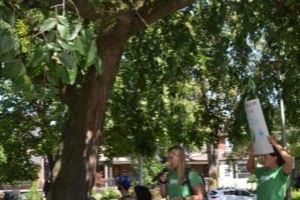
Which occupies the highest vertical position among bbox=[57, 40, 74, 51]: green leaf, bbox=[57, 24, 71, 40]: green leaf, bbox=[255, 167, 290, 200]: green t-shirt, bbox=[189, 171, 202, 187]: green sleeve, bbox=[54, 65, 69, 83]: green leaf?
bbox=[57, 24, 71, 40]: green leaf

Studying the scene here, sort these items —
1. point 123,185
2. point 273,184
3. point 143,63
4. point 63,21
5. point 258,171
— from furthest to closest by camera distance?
point 143,63 → point 123,185 → point 258,171 → point 273,184 → point 63,21

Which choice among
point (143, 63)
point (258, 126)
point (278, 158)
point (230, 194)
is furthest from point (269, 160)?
point (230, 194)

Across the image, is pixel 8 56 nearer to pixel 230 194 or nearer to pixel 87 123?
pixel 87 123

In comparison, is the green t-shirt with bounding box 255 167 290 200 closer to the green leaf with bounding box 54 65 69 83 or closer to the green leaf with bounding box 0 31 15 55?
the green leaf with bounding box 54 65 69 83

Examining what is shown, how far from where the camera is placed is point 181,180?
Answer: 23.4 feet

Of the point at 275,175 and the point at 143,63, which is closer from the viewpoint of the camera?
the point at 275,175

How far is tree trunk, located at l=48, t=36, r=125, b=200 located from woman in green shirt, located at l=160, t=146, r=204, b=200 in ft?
7.35

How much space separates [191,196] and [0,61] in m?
4.08

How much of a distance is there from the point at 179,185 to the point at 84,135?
2456mm

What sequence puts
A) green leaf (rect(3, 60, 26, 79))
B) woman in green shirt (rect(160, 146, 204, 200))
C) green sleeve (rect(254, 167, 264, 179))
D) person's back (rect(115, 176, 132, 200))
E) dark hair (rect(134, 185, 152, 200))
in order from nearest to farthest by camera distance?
green leaf (rect(3, 60, 26, 79)), green sleeve (rect(254, 167, 264, 179)), woman in green shirt (rect(160, 146, 204, 200)), dark hair (rect(134, 185, 152, 200)), person's back (rect(115, 176, 132, 200))

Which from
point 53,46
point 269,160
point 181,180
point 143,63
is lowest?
point 181,180

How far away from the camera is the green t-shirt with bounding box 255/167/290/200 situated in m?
6.52

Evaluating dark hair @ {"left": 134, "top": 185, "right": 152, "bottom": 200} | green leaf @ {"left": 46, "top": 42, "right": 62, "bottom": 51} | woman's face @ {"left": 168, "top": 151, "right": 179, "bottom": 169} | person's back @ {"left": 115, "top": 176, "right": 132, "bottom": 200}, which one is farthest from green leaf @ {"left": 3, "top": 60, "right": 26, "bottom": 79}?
person's back @ {"left": 115, "top": 176, "right": 132, "bottom": 200}

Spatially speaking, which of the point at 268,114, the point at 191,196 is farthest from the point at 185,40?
the point at 191,196
